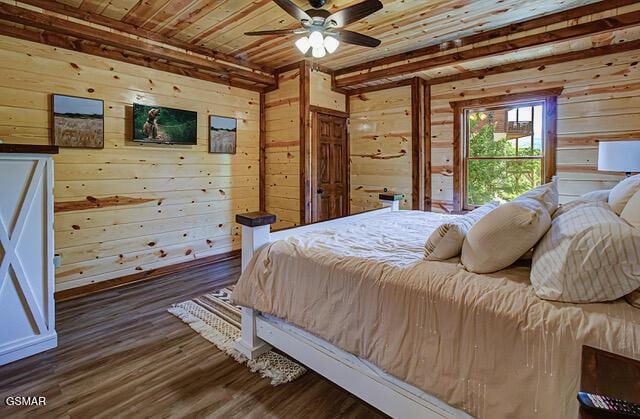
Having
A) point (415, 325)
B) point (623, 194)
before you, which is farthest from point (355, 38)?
point (415, 325)

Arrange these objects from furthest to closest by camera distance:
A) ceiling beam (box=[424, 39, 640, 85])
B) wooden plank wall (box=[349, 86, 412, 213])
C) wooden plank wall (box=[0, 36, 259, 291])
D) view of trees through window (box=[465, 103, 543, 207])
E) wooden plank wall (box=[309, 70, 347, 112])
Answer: wooden plank wall (box=[349, 86, 412, 213]), wooden plank wall (box=[309, 70, 347, 112]), view of trees through window (box=[465, 103, 543, 207]), ceiling beam (box=[424, 39, 640, 85]), wooden plank wall (box=[0, 36, 259, 291])

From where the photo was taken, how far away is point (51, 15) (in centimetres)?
292

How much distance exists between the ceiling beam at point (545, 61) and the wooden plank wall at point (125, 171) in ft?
9.23

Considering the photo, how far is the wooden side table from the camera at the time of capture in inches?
26.4

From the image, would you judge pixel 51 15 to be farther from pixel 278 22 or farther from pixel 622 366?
pixel 622 366

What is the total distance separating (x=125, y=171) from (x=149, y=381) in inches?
97.2

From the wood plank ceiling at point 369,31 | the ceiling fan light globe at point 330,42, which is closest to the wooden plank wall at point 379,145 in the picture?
the wood plank ceiling at point 369,31

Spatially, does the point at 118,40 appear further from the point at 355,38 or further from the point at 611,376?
the point at 611,376

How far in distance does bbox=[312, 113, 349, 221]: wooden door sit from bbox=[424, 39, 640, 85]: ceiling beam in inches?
58.9

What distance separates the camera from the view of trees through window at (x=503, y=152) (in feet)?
12.8

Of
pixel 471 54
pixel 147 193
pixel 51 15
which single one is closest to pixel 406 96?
pixel 471 54

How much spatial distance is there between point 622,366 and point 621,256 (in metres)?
0.47

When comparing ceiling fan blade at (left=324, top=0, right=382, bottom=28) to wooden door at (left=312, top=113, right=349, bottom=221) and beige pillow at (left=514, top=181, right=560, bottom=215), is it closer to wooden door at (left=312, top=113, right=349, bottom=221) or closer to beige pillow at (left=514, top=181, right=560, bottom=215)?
beige pillow at (left=514, top=181, right=560, bottom=215)

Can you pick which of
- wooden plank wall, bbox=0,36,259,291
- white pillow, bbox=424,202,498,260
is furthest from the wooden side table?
wooden plank wall, bbox=0,36,259,291
